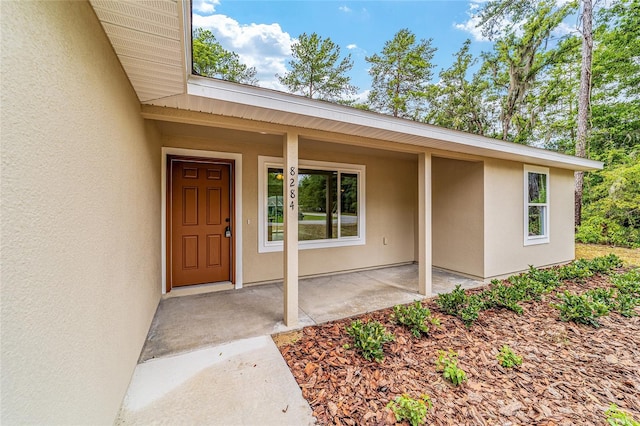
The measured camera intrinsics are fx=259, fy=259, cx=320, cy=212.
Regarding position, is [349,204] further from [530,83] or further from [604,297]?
[530,83]

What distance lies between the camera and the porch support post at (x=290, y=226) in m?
3.12

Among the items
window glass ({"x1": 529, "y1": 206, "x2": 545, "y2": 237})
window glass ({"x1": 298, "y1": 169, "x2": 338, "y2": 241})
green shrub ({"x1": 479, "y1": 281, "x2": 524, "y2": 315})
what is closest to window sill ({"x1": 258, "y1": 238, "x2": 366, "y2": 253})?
window glass ({"x1": 298, "y1": 169, "x2": 338, "y2": 241})

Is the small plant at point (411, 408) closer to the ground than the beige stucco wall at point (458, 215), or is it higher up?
closer to the ground

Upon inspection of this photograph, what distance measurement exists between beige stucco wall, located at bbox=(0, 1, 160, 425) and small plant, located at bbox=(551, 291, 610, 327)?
4976 mm

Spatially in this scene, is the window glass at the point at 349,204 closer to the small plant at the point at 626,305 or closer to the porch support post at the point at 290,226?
the porch support post at the point at 290,226

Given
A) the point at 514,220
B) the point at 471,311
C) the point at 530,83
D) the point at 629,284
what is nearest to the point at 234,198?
the point at 471,311

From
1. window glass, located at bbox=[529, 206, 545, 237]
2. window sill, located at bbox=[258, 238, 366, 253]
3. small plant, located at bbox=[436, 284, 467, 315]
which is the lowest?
small plant, located at bbox=[436, 284, 467, 315]

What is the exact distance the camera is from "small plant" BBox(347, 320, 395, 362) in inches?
99.9

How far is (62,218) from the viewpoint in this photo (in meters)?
1.12

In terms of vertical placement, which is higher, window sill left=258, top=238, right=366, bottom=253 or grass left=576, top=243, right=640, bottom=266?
window sill left=258, top=238, right=366, bottom=253

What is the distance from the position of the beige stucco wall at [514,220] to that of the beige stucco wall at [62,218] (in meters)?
5.69

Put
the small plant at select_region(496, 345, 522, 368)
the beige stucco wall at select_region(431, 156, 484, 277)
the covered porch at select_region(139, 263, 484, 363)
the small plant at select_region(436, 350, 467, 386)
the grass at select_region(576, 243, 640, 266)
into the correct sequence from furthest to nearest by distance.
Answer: the grass at select_region(576, 243, 640, 266) → the beige stucco wall at select_region(431, 156, 484, 277) → the covered porch at select_region(139, 263, 484, 363) → the small plant at select_region(496, 345, 522, 368) → the small plant at select_region(436, 350, 467, 386)

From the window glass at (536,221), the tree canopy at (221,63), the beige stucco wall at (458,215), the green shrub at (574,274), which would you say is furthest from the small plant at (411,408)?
the tree canopy at (221,63)

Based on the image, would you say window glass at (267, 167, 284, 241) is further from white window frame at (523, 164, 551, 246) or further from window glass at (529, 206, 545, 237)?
window glass at (529, 206, 545, 237)
